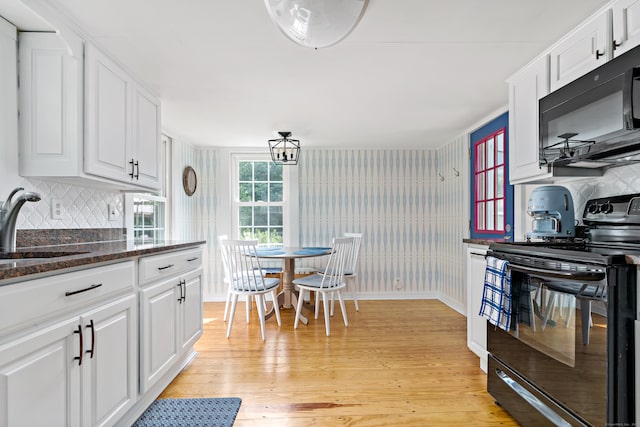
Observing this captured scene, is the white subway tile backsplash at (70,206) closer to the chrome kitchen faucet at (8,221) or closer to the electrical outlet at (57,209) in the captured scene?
the electrical outlet at (57,209)

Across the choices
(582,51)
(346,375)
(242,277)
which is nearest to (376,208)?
(242,277)

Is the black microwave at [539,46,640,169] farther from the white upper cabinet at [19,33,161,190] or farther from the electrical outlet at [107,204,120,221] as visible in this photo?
the electrical outlet at [107,204,120,221]

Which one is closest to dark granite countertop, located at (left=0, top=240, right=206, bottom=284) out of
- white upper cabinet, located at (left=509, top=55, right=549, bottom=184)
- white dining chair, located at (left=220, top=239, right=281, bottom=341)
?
white dining chair, located at (left=220, top=239, right=281, bottom=341)

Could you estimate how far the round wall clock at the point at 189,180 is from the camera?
4355 millimetres

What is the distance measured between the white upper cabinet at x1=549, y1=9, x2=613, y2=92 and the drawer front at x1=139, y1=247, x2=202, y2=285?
8.36 ft

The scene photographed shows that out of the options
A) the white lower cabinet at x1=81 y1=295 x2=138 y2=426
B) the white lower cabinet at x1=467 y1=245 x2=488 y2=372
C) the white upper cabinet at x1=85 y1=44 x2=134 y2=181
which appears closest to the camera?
the white lower cabinet at x1=81 y1=295 x2=138 y2=426

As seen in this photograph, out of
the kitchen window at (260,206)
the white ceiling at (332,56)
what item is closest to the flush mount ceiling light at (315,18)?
the white ceiling at (332,56)

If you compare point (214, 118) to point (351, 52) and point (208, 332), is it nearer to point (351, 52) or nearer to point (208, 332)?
point (351, 52)

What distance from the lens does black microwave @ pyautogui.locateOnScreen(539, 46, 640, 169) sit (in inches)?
55.4

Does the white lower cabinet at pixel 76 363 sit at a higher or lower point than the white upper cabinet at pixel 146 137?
lower

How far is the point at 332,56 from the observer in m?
2.13

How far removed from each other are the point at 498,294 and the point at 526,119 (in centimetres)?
121

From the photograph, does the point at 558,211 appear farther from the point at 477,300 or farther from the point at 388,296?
the point at 388,296

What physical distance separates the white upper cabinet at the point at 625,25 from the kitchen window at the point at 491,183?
152 centimetres
